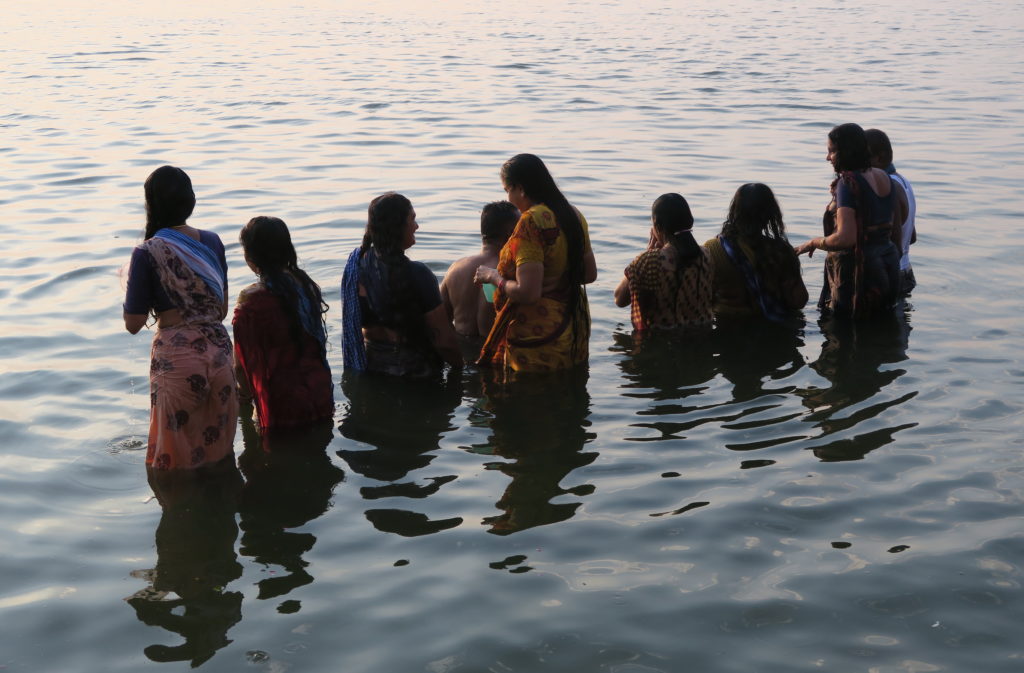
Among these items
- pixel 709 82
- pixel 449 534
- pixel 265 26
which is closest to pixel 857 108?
pixel 709 82

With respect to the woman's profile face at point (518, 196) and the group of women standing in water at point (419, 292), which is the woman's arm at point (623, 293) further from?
the woman's profile face at point (518, 196)

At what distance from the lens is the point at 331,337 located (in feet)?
25.5

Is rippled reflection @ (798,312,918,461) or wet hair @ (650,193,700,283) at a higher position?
wet hair @ (650,193,700,283)

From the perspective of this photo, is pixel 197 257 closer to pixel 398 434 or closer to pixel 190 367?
pixel 190 367

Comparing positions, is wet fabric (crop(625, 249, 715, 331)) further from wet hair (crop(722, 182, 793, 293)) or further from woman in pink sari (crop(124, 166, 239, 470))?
woman in pink sari (crop(124, 166, 239, 470))

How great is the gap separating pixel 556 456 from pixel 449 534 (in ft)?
3.45

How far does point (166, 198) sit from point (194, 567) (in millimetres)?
1656

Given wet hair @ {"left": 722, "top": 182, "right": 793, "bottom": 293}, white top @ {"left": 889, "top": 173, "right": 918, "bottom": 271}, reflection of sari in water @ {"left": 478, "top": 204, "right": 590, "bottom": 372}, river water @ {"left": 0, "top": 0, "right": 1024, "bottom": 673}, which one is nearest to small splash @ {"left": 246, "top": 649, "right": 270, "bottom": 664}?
river water @ {"left": 0, "top": 0, "right": 1024, "bottom": 673}

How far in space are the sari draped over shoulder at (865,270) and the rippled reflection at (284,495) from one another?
12.4 feet

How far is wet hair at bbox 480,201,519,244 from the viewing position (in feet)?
22.5

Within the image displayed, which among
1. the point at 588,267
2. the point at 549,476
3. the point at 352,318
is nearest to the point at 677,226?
the point at 588,267

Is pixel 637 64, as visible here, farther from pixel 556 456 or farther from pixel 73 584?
pixel 73 584

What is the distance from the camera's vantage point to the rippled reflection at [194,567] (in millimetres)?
4168

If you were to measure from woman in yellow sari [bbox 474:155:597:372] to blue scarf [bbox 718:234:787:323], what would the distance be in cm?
134
